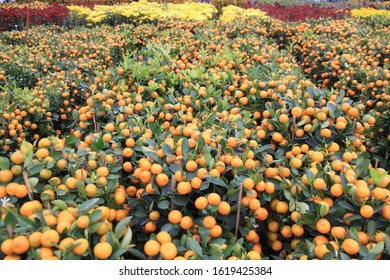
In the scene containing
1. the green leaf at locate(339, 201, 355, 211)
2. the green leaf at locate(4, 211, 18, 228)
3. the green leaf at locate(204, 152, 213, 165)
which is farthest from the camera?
the green leaf at locate(204, 152, 213, 165)

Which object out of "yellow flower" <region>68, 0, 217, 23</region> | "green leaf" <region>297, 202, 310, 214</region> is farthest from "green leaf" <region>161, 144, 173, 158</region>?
"yellow flower" <region>68, 0, 217, 23</region>

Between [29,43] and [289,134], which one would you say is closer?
[289,134]

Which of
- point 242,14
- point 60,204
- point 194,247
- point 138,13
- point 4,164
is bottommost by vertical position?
Answer: point 194,247

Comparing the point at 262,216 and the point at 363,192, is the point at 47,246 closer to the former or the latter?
the point at 262,216

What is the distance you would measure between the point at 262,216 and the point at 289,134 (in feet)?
2.71

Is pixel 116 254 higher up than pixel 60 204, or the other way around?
pixel 60 204

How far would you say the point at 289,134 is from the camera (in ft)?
7.96

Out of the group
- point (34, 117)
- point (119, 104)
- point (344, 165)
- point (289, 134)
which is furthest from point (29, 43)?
point (344, 165)

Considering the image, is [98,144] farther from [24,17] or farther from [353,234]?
[24,17]

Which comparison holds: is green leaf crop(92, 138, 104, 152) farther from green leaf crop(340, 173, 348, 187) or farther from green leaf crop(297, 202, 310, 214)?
green leaf crop(340, 173, 348, 187)

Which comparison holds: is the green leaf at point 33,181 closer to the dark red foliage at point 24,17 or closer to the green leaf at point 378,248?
the green leaf at point 378,248

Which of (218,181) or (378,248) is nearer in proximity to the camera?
(378,248)

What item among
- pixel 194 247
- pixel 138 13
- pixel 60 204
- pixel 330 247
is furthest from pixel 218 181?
pixel 138 13

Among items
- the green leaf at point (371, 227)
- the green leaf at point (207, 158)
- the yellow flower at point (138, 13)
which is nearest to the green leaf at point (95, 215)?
the green leaf at point (207, 158)
